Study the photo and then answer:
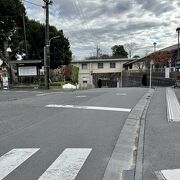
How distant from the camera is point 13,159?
6.95m

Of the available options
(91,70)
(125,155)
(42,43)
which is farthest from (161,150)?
(91,70)

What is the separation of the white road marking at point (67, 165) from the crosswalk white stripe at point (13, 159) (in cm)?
69

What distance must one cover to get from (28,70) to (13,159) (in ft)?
99.4

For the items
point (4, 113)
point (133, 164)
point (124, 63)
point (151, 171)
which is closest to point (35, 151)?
point (133, 164)

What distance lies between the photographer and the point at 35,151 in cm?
756

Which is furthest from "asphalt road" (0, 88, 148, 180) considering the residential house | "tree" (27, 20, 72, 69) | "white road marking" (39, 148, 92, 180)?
the residential house

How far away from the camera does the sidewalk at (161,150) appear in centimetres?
585

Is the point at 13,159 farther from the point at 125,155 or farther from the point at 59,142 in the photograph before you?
the point at 125,155

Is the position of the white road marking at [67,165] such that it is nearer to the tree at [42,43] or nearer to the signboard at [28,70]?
the signboard at [28,70]

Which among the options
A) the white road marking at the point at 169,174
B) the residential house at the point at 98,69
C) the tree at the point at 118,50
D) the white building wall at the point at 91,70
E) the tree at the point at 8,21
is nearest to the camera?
the white road marking at the point at 169,174

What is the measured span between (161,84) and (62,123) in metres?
31.0

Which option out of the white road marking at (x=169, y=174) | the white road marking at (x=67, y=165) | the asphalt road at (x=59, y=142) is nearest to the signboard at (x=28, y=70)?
the asphalt road at (x=59, y=142)

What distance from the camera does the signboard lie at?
36531mm

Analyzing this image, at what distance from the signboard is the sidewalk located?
1032 inches
